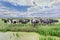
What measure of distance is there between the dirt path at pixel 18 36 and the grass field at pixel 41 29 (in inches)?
1.6

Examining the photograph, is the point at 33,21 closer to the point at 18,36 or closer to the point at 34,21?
the point at 34,21

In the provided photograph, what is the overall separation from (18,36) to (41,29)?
317 millimetres

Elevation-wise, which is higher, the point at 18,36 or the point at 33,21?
the point at 33,21

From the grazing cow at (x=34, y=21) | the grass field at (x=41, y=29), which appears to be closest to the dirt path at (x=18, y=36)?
the grass field at (x=41, y=29)

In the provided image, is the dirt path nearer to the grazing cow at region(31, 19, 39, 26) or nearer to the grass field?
the grass field

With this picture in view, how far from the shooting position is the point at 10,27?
2045mm

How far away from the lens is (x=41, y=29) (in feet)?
6.66

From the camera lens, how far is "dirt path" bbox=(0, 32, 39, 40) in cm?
202

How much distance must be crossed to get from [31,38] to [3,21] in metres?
0.44

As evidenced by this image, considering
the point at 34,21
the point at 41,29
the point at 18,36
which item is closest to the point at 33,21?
the point at 34,21

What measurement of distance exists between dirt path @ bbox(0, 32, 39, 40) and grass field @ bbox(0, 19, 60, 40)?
4 cm

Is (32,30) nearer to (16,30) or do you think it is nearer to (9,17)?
(16,30)

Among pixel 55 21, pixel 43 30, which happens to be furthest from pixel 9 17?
pixel 55 21

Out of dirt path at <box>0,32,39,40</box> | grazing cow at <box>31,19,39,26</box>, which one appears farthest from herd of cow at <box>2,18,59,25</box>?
dirt path at <box>0,32,39,40</box>
